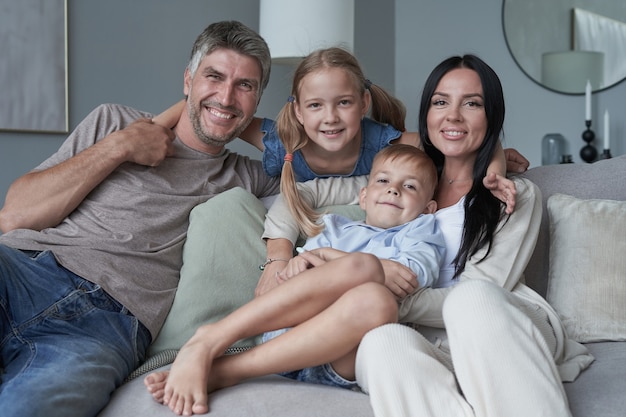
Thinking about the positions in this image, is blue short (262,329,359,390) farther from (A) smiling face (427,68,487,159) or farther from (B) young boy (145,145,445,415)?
(A) smiling face (427,68,487,159)

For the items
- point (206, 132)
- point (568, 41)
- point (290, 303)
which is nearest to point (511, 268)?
point (290, 303)

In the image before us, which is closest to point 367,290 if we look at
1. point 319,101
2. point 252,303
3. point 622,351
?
point 252,303

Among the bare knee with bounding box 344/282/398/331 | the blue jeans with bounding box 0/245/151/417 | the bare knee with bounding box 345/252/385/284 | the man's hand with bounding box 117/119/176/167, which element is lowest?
the blue jeans with bounding box 0/245/151/417

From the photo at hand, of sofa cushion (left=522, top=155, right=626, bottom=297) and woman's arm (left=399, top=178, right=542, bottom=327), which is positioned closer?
woman's arm (left=399, top=178, right=542, bottom=327)

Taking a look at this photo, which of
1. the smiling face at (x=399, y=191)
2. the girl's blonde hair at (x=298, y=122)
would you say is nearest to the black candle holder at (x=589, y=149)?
the girl's blonde hair at (x=298, y=122)

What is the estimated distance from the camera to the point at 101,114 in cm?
230

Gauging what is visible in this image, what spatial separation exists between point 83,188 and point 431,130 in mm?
952

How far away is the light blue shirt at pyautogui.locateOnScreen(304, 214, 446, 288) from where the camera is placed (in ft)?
5.95

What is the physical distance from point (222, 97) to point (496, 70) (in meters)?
2.97

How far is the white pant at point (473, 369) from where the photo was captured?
145 cm

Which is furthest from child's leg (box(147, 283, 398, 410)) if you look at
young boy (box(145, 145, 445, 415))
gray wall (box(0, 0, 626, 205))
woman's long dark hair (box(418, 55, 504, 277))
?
gray wall (box(0, 0, 626, 205))

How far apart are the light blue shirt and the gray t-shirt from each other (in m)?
0.33

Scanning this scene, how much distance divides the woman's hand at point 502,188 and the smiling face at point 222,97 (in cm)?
78

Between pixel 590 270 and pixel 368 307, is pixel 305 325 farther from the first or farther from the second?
pixel 590 270
